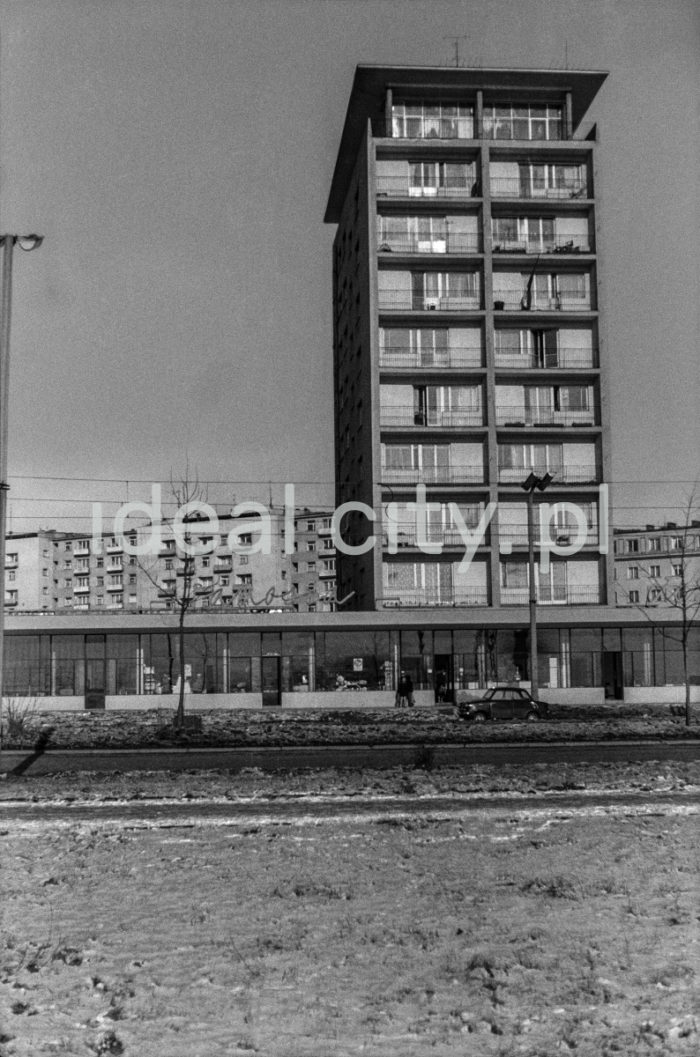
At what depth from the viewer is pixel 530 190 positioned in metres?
61.6

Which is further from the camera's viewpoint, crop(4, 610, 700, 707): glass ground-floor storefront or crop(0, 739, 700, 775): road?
crop(4, 610, 700, 707): glass ground-floor storefront

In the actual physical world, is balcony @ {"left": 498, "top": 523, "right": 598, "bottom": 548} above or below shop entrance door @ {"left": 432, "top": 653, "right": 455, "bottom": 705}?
above

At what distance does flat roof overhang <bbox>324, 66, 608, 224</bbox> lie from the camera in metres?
60.3

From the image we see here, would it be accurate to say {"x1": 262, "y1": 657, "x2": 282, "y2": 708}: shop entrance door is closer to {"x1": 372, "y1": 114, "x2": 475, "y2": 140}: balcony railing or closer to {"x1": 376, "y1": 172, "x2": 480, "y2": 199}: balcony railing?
{"x1": 376, "y1": 172, "x2": 480, "y2": 199}: balcony railing

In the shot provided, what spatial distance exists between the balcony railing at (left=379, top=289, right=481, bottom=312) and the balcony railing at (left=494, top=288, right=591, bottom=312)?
1476mm

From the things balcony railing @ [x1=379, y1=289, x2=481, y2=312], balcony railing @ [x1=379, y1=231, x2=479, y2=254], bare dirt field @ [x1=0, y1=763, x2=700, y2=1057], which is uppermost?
balcony railing @ [x1=379, y1=231, x2=479, y2=254]

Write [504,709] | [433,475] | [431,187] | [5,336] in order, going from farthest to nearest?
[431,187] → [433,475] → [504,709] → [5,336]

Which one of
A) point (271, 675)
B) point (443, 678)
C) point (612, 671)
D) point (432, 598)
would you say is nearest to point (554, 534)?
point (432, 598)

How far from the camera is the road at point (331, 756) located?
21156mm

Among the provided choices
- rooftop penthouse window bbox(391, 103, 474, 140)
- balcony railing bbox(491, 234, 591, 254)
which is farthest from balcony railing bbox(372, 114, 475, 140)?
balcony railing bbox(491, 234, 591, 254)

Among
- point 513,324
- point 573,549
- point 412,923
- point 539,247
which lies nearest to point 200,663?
point 573,549

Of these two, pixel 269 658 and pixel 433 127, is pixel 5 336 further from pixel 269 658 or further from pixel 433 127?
pixel 433 127

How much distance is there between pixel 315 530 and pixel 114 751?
115m

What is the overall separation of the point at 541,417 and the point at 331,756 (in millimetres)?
39975
